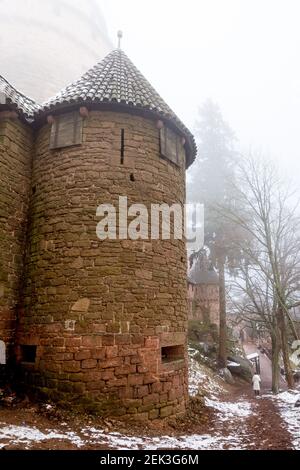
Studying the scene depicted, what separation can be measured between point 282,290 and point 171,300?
291 inches

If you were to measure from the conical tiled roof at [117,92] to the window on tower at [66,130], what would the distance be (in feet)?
0.92

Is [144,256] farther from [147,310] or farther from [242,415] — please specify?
[242,415]

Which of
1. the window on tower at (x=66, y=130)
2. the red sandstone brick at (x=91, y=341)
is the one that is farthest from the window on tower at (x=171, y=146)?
the red sandstone brick at (x=91, y=341)

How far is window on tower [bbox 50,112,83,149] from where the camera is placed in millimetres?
7228

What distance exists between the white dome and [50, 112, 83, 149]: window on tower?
15294 millimetres

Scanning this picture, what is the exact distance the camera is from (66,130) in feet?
24.1

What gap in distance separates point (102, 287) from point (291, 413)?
239 inches

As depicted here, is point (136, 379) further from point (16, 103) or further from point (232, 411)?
point (16, 103)

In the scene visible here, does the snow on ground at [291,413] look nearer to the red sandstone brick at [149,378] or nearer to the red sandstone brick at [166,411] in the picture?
the red sandstone brick at [166,411]

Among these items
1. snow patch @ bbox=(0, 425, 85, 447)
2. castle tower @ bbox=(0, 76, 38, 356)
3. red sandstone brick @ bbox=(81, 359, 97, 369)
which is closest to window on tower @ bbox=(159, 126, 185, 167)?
castle tower @ bbox=(0, 76, 38, 356)

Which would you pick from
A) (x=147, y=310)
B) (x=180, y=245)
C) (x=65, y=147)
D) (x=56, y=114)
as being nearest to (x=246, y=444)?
(x=147, y=310)

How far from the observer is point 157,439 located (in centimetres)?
558

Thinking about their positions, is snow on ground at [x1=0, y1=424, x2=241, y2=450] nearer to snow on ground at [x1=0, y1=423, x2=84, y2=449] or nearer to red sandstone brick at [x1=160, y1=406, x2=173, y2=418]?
snow on ground at [x1=0, y1=423, x2=84, y2=449]

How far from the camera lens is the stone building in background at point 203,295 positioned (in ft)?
75.4
